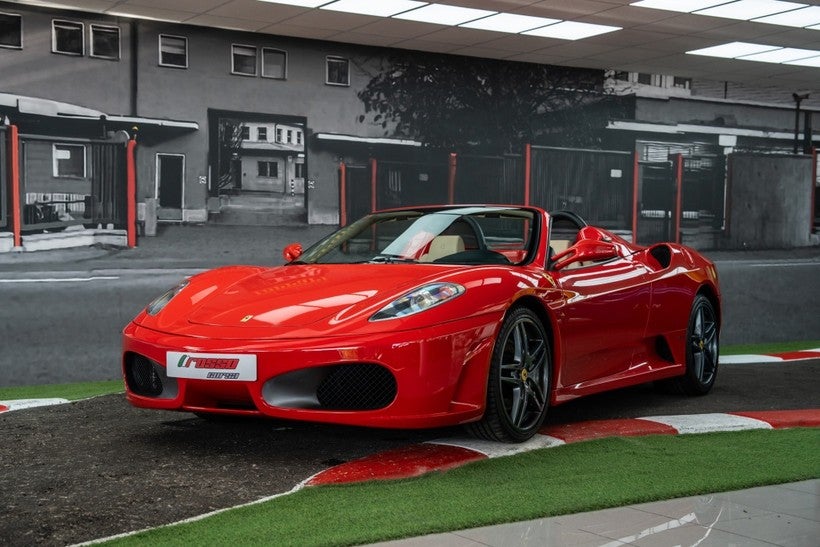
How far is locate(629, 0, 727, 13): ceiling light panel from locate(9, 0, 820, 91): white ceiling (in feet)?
0.45

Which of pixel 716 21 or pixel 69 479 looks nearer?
pixel 69 479

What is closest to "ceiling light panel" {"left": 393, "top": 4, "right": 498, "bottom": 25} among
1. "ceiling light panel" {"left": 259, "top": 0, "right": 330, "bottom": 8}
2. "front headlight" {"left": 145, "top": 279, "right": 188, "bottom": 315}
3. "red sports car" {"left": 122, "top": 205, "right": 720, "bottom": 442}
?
"ceiling light panel" {"left": 259, "top": 0, "right": 330, "bottom": 8}

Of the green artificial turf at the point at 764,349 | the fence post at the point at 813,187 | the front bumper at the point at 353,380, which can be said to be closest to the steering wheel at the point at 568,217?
the front bumper at the point at 353,380

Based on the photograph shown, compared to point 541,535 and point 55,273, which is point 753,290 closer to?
point 55,273

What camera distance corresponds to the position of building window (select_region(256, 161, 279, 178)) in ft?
33.4

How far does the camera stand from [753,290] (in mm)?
12953

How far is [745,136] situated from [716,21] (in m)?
4.02

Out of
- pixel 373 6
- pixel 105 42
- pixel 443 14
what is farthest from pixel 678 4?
pixel 105 42

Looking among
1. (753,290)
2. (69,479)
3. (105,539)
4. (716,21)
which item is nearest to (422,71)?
(716,21)

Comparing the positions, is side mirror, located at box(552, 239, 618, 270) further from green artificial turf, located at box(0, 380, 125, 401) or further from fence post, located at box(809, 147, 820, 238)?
fence post, located at box(809, 147, 820, 238)

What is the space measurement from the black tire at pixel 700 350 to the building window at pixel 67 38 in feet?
20.1

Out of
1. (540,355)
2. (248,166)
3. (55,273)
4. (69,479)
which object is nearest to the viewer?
(69,479)

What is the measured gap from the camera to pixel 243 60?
10094mm

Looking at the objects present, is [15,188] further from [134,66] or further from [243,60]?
[243,60]
